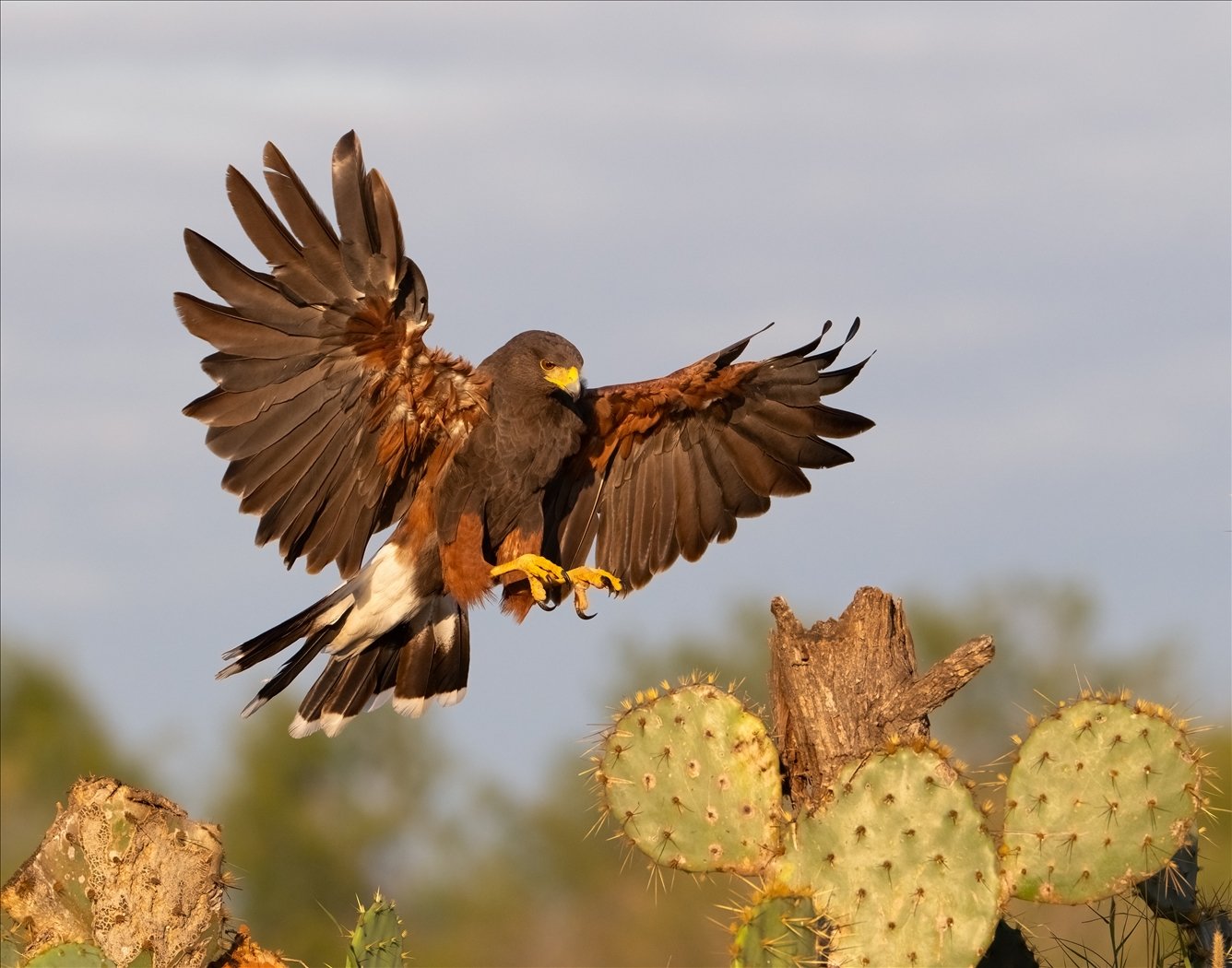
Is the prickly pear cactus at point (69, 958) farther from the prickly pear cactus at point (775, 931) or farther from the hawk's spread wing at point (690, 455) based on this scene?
the hawk's spread wing at point (690, 455)

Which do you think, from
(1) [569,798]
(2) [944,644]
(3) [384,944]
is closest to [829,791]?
(3) [384,944]

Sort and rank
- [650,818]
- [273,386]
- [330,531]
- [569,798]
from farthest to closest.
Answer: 1. [569,798]
2. [330,531]
3. [273,386]
4. [650,818]

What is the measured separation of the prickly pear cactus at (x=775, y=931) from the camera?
13.6ft

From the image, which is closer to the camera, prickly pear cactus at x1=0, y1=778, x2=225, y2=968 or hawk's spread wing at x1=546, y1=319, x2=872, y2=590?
prickly pear cactus at x1=0, y1=778, x2=225, y2=968

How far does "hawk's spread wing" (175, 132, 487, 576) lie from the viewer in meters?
5.90

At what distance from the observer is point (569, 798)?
59.8ft

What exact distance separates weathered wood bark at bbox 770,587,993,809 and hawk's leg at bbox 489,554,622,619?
183 cm

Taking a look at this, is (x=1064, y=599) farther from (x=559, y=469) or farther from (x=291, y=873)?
(x=559, y=469)

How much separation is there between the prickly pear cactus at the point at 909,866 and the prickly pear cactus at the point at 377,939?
125cm

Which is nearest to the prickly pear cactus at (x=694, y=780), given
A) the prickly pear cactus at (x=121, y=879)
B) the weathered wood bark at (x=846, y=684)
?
the weathered wood bark at (x=846, y=684)

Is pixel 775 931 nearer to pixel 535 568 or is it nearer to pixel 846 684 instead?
pixel 846 684

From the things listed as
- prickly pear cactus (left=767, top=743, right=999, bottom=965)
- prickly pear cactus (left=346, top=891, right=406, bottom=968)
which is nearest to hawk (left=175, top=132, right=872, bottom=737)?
prickly pear cactus (left=346, top=891, right=406, bottom=968)

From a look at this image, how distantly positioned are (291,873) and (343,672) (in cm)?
1348

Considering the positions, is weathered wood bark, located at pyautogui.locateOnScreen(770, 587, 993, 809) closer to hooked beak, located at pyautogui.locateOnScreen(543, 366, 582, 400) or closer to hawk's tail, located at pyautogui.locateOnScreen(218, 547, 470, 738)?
hooked beak, located at pyautogui.locateOnScreen(543, 366, 582, 400)
